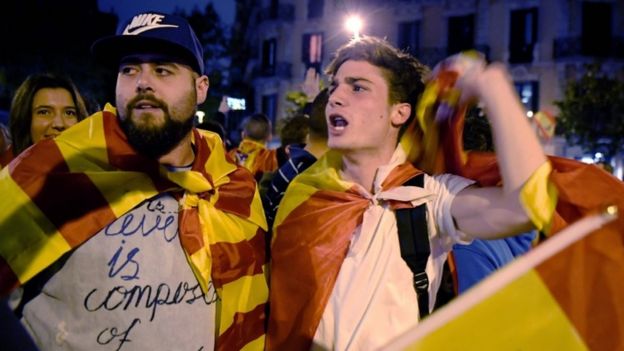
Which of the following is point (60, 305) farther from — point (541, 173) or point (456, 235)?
point (541, 173)

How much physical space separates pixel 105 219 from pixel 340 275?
0.96m

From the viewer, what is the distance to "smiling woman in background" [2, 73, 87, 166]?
376 centimetres

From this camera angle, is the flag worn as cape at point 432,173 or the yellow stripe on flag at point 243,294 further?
the yellow stripe on flag at point 243,294

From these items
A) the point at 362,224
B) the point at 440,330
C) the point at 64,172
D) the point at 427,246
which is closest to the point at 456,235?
the point at 427,246

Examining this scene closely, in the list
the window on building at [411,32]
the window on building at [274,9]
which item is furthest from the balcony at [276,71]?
the window on building at [411,32]

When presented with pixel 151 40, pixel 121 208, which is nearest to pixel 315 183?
pixel 121 208

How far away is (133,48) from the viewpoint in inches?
109

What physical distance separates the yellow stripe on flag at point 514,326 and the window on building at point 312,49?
101ft

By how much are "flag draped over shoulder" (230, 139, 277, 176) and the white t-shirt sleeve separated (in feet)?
15.6

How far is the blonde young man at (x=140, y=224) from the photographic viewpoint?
2379mm

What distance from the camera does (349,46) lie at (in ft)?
9.28

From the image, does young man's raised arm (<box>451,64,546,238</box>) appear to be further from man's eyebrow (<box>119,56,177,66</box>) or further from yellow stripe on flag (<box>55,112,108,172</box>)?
yellow stripe on flag (<box>55,112,108,172</box>)

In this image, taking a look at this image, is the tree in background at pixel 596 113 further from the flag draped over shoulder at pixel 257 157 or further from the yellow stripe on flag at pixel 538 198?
the yellow stripe on flag at pixel 538 198

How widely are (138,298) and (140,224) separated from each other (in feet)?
0.98
